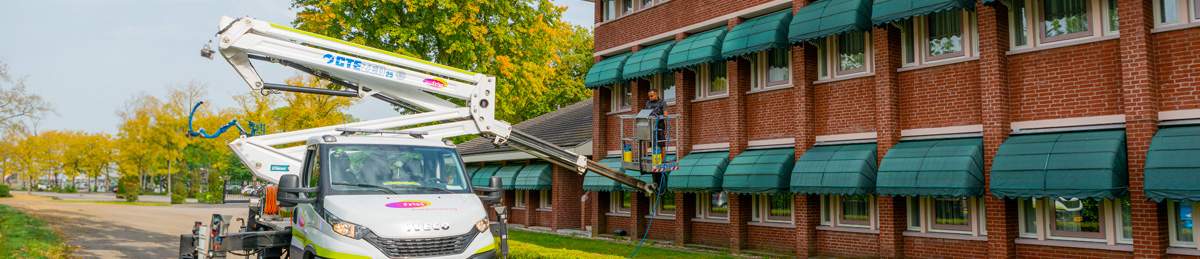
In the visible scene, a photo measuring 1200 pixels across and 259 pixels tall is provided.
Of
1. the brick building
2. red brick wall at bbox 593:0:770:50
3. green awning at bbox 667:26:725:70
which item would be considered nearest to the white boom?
green awning at bbox 667:26:725:70

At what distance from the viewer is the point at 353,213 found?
881 centimetres

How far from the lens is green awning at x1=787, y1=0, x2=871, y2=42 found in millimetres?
15016

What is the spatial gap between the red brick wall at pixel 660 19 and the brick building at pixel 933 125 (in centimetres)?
9

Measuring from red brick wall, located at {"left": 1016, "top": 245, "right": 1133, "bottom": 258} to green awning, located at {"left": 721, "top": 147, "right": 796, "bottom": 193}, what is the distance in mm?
4624

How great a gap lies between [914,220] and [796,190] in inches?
88.8

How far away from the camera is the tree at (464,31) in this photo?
26141 mm

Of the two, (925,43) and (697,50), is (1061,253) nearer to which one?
(925,43)

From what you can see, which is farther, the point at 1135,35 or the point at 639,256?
the point at 639,256

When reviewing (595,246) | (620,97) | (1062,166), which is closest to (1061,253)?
(1062,166)

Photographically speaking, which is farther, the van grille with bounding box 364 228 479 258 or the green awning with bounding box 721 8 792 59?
the green awning with bounding box 721 8 792 59

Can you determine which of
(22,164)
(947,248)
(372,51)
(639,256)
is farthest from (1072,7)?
(22,164)

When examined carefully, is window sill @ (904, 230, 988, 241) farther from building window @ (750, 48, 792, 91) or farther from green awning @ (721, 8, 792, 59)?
green awning @ (721, 8, 792, 59)

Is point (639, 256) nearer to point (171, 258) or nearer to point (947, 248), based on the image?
point (947, 248)

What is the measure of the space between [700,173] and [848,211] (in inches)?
138
